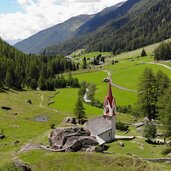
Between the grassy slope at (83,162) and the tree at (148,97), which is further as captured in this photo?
the tree at (148,97)

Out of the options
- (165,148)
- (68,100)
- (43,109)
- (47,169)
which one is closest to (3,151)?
(47,169)

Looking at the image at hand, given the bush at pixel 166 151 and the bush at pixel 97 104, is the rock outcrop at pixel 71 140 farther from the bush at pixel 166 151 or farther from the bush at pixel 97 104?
the bush at pixel 97 104

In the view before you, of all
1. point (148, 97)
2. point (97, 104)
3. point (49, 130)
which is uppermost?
point (148, 97)

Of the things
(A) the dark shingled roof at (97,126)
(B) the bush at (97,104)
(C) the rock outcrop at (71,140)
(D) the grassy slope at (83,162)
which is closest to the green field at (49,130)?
(D) the grassy slope at (83,162)

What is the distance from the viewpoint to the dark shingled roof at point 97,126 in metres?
72.8

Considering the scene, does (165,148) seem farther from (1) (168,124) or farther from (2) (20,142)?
(2) (20,142)

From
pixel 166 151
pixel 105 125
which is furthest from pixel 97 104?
pixel 166 151

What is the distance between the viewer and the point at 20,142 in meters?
77.1

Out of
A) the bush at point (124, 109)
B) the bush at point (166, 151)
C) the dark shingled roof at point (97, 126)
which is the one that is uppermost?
the dark shingled roof at point (97, 126)

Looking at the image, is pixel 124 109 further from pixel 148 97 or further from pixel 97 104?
pixel 148 97

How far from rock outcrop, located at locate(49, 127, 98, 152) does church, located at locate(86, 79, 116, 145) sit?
4.73 meters

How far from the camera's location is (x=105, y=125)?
77.4 metres

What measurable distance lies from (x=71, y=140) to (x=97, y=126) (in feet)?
45.9

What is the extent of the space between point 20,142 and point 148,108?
4601 cm
